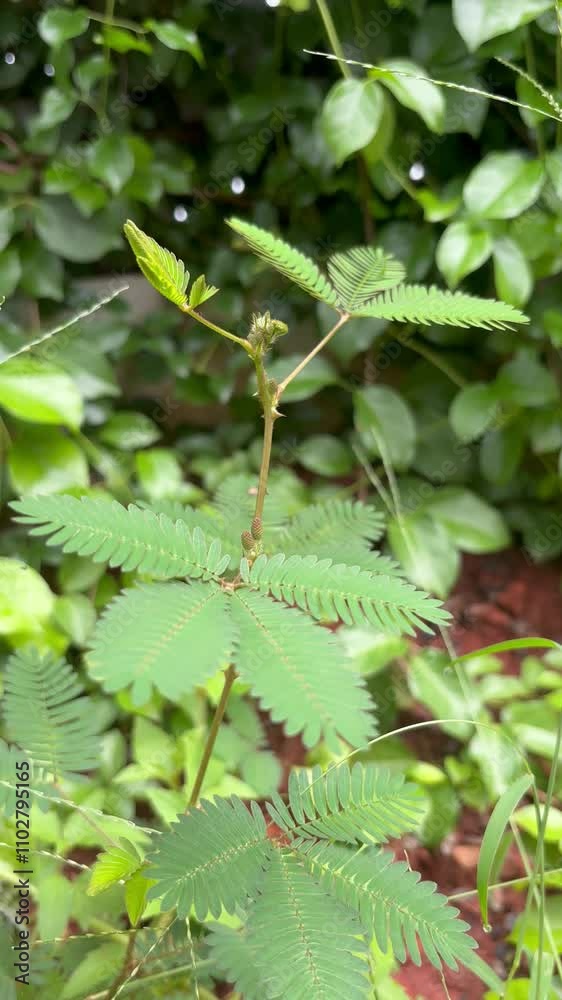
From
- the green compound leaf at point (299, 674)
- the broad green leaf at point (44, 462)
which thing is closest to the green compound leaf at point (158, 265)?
the green compound leaf at point (299, 674)

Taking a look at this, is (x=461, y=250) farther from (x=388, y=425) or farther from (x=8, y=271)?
(x=8, y=271)

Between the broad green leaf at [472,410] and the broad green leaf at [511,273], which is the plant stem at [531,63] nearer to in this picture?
the broad green leaf at [511,273]

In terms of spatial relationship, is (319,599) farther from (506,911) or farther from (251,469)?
(251,469)

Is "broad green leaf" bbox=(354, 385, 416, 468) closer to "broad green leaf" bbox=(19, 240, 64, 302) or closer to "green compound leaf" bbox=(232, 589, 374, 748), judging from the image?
"broad green leaf" bbox=(19, 240, 64, 302)

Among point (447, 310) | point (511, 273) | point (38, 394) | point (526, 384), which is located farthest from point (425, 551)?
point (447, 310)

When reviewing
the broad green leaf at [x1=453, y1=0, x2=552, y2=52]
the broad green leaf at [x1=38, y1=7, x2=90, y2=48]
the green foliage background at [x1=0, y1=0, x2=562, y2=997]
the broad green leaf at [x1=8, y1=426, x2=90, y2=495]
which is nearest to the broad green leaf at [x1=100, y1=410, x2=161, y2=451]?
the green foliage background at [x1=0, y1=0, x2=562, y2=997]

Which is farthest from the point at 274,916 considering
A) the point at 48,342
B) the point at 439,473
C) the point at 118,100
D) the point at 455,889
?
the point at 118,100
